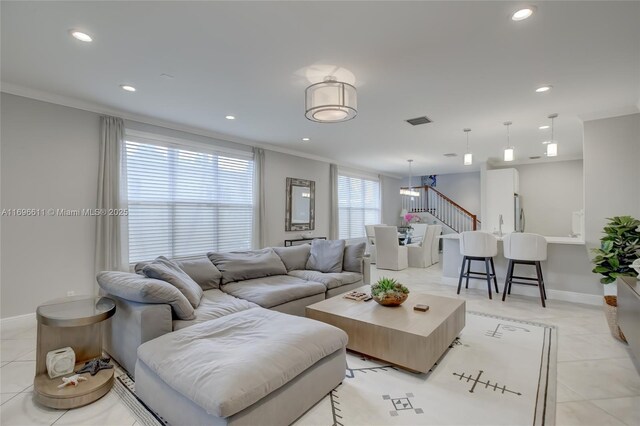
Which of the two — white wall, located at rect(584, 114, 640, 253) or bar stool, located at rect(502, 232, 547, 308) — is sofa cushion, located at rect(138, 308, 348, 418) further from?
white wall, located at rect(584, 114, 640, 253)

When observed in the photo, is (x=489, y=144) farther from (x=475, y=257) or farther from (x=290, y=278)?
(x=290, y=278)

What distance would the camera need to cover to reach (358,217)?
855cm

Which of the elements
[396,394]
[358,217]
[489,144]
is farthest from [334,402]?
[358,217]

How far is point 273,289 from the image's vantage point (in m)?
3.29

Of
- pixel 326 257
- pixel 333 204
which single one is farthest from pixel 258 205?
pixel 333 204

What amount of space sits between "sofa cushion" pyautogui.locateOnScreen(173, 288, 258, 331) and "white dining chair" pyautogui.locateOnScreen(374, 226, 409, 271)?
175 inches

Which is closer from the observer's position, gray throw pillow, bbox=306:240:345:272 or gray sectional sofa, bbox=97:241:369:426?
gray sectional sofa, bbox=97:241:369:426

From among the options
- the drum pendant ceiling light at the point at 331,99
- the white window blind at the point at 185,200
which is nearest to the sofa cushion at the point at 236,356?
the drum pendant ceiling light at the point at 331,99

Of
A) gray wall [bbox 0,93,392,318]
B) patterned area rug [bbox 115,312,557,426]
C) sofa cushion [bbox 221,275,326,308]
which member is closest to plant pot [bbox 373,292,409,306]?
patterned area rug [bbox 115,312,557,426]

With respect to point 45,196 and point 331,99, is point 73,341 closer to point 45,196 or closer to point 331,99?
point 45,196

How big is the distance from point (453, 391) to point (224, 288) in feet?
8.03

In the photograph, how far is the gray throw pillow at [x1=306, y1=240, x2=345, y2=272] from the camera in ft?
14.0

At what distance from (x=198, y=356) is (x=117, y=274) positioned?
52.6 inches

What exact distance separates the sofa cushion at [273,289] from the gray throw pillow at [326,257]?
0.53 m
